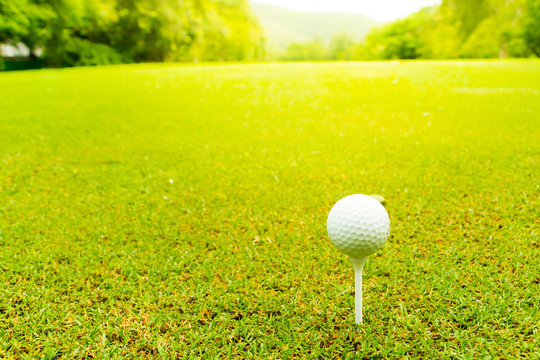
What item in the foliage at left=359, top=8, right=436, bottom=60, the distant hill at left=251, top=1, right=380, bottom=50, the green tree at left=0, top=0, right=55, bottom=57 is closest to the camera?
the green tree at left=0, top=0, right=55, bottom=57

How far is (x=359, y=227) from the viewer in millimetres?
1533

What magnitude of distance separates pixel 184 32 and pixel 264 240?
30.7 meters

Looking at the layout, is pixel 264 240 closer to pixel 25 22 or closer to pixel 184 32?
pixel 25 22

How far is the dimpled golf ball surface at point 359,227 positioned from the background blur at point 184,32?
28.3 m

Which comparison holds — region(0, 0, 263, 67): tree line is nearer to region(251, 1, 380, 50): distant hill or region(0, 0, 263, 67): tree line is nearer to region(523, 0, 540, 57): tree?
region(523, 0, 540, 57): tree

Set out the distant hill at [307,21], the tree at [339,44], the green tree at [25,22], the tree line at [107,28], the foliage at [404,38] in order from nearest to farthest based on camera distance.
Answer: the green tree at [25,22], the tree line at [107,28], the foliage at [404,38], the tree at [339,44], the distant hill at [307,21]

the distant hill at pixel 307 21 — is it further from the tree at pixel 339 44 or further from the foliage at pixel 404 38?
the foliage at pixel 404 38

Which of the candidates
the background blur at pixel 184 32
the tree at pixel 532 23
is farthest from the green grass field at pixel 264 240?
the tree at pixel 532 23

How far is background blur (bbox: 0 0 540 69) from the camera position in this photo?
25453 millimetres

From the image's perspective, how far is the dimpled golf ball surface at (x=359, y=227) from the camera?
153 centimetres

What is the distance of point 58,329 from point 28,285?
20.5 inches

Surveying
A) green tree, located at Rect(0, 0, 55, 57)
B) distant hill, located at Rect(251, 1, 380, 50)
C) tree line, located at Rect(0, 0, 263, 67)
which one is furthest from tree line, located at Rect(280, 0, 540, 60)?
distant hill, located at Rect(251, 1, 380, 50)

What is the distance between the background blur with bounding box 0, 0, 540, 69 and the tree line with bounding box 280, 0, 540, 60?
10cm

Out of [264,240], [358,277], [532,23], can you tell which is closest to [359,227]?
[358,277]
